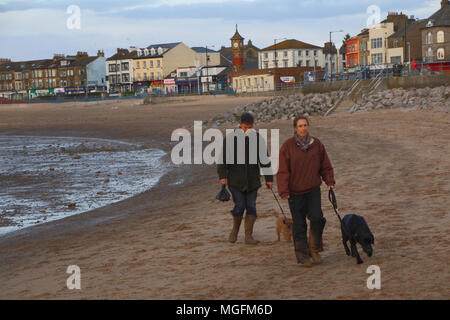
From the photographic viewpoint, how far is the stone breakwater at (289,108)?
32.8m

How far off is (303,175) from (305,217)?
1.56ft

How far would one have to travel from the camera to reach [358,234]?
6594 mm

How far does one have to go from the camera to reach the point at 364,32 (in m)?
87.0

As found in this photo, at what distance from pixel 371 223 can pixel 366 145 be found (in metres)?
9.90

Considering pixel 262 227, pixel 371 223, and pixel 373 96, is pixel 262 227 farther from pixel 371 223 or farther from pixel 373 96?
pixel 373 96

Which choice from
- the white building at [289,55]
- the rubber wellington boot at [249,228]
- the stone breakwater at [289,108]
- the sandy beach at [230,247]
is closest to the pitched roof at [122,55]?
the white building at [289,55]

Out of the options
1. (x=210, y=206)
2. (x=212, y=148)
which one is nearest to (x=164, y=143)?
(x=212, y=148)

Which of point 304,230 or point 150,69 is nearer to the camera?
point 304,230

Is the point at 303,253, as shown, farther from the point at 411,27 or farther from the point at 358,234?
the point at 411,27

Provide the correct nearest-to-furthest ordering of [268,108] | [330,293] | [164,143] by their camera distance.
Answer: [330,293], [164,143], [268,108]

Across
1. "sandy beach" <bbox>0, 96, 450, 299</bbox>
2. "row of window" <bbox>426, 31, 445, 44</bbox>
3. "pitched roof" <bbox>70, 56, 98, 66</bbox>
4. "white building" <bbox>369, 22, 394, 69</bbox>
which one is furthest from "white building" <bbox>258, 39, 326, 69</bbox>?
"sandy beach" <bbox>0, 96, 450, 299</bbox>

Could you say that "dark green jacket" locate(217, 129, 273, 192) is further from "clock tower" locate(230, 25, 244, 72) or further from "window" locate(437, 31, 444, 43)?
"clock tower" locate(230, 25, 244, 72)

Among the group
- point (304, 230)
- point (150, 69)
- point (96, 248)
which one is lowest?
point (96, 248)

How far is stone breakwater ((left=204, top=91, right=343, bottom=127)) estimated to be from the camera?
32750mm
